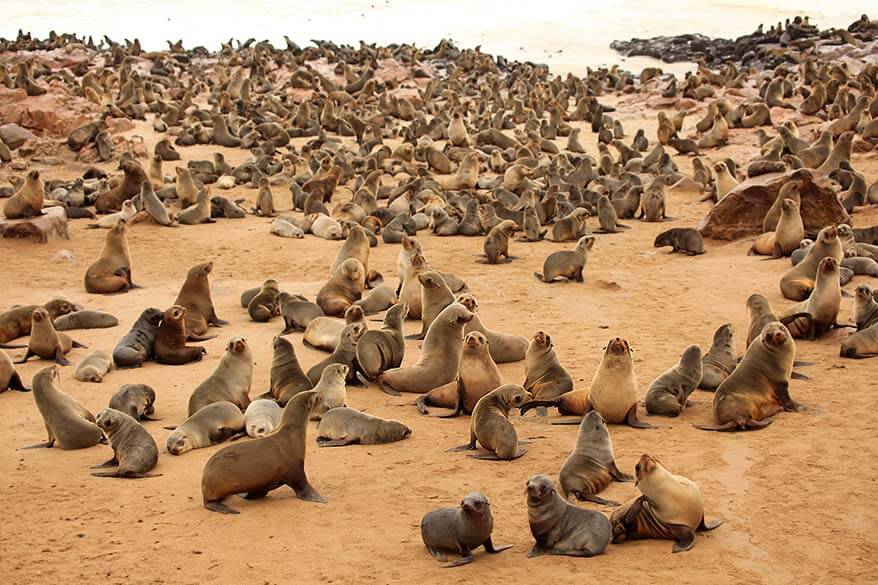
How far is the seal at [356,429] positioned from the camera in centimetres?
639

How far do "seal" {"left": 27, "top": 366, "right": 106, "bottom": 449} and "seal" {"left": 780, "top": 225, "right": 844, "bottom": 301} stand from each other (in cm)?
621

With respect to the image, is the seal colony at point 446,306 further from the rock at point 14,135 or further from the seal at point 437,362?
the rock at point 14,135

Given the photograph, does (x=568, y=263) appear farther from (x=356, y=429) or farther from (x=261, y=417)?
(x=261, y=417)

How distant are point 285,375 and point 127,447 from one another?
143cm

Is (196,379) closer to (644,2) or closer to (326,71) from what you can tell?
(326,71)

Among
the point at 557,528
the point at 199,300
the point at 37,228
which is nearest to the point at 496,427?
the point at 557,528

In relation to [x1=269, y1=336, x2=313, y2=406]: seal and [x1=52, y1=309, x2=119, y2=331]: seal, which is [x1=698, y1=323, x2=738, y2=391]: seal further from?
[x1=52, y1=309, x2=119, y2=331]: seal

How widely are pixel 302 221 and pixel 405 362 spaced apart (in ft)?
21.0

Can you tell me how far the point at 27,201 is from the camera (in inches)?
543

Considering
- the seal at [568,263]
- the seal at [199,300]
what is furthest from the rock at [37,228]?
the seal at [568,263]

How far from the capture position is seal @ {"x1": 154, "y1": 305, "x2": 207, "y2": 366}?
8469 mm

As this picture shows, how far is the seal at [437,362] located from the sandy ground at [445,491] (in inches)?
7.1

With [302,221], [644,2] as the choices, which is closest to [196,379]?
[302,221]

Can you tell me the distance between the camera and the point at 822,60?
92.1ft
